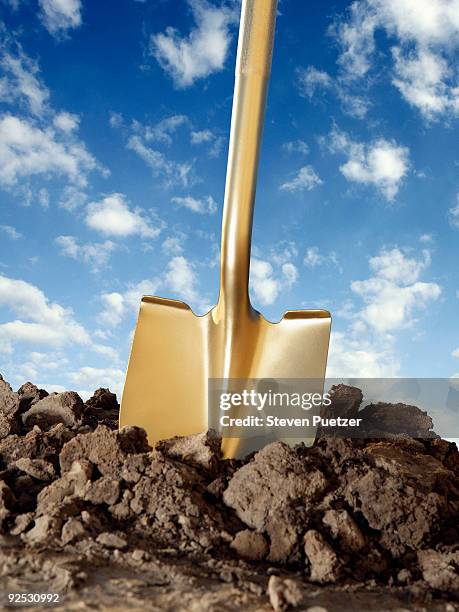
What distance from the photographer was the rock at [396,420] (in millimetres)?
2775

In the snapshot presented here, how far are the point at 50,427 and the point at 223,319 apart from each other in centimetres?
80

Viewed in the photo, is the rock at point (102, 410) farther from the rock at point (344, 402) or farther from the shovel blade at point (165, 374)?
the rock at point (344, 402)

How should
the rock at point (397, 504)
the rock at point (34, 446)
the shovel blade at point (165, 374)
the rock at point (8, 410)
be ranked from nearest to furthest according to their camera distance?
the rock at point (397, 504)
the rock at point (34, 446)
the shovel blade at point (165, 374)
the rock at point (8, 410)

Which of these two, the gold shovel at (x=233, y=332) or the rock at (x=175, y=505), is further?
the gold shovel at (x=233, y=332)

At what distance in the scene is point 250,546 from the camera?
1552mm

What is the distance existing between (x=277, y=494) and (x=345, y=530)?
0.20 m

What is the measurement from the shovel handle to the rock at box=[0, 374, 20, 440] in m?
0.92

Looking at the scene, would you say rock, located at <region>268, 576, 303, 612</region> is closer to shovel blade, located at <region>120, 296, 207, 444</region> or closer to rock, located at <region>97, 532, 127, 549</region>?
rock, located at <region>97, 532, 127, 549</region>

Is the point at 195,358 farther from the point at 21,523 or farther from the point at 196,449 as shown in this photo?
the point at 21,523

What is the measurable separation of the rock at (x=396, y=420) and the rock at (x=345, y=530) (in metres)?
1.13

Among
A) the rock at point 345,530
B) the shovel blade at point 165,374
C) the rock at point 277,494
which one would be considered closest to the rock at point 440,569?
the rock at point 345,530

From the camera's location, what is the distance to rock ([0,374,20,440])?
2340 millimetres

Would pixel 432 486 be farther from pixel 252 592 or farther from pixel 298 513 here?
pixel 252 592

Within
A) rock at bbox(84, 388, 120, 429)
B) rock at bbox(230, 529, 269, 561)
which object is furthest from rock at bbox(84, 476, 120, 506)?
rock at bbox(84, 388, 120, 429)
